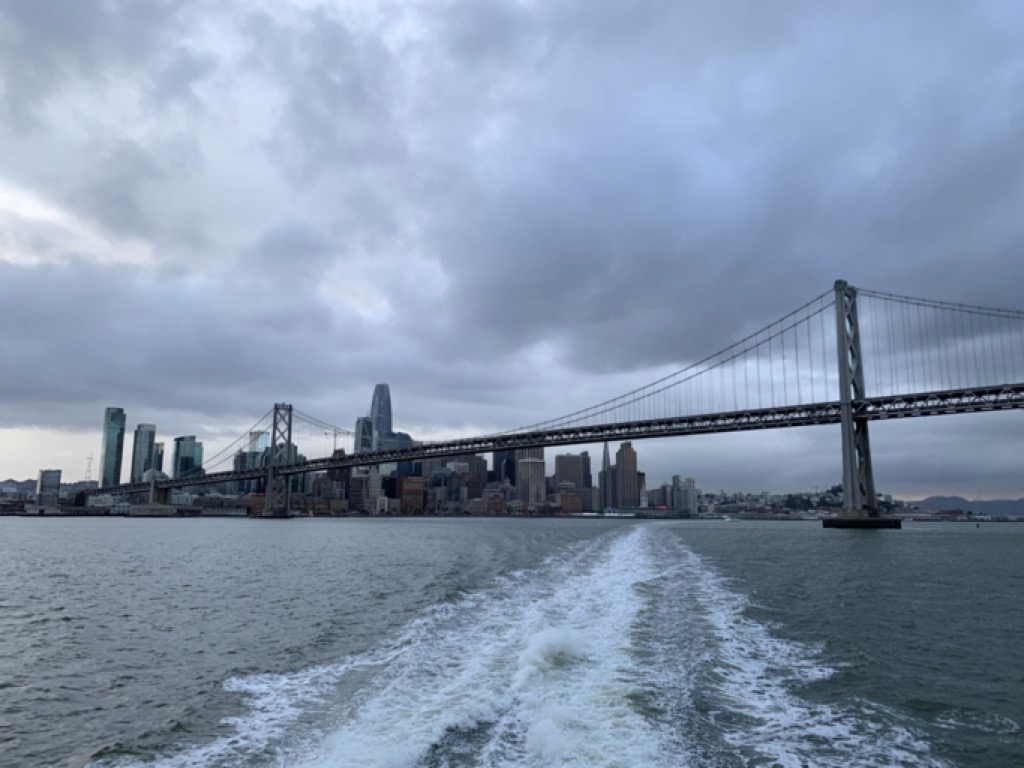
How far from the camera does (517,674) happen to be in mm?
7270

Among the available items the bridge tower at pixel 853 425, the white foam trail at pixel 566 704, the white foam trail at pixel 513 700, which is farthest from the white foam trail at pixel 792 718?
the bridge tower at pixel 853 425

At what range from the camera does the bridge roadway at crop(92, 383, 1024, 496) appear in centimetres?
4656

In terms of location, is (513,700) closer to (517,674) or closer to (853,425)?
(517,674)

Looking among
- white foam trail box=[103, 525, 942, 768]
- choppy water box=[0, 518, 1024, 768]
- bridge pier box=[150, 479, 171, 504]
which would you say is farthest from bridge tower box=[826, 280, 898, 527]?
bridge pier box=[150, 479, 171, 504]

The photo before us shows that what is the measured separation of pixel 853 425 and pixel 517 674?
4646cm

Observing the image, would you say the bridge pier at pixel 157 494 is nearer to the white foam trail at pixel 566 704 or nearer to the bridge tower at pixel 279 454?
the bridge tower at pixel 279 454

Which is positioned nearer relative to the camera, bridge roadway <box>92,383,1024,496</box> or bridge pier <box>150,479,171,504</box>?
bridge roadway <box>92,383,1024,496</box>

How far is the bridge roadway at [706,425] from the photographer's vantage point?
1833 inches

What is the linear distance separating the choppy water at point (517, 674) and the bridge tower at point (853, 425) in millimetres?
31421

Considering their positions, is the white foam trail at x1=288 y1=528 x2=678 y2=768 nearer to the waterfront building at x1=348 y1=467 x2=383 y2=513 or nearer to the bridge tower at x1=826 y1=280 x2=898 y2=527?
the bridge tower at x1=826 y1=280 x2=898 y2=527

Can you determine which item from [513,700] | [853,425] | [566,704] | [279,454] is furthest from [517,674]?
[279,454]

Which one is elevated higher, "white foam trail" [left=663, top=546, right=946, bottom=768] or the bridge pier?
the bridge pier

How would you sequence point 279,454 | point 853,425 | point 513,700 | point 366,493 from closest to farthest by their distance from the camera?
1. point 513,700
2. point 853,425
3. point 279,454
4. point 366,493

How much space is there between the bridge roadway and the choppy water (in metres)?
36.0
